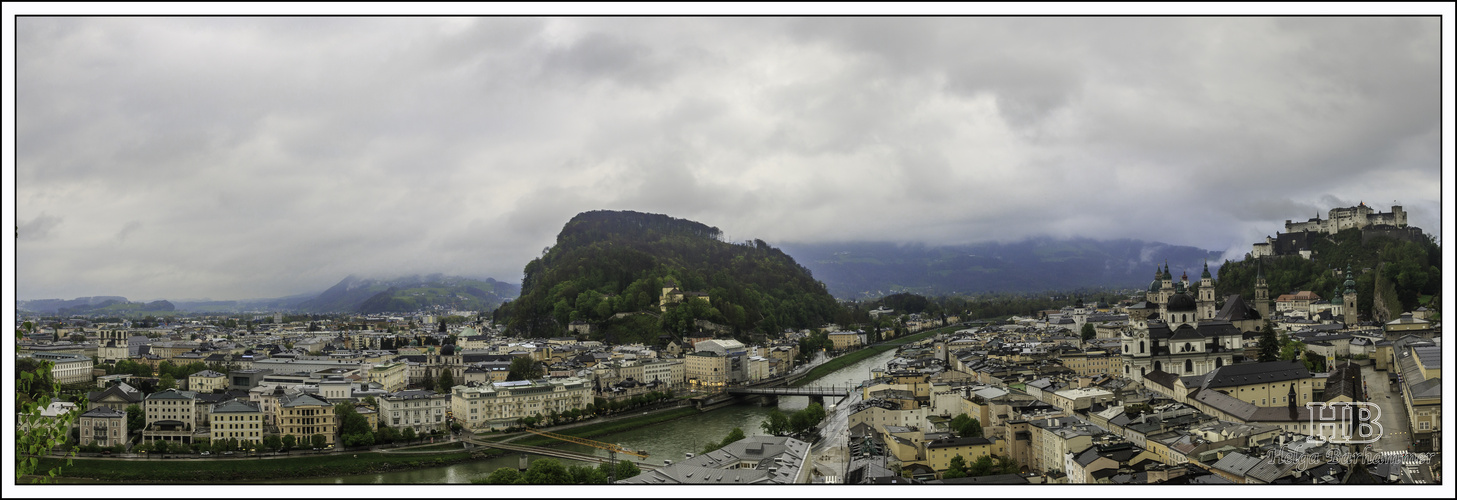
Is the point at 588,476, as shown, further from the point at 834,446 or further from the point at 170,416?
the point at 170,416

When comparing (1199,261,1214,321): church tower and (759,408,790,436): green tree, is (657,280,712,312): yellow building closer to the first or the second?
(1199,261,1214,321): church tower

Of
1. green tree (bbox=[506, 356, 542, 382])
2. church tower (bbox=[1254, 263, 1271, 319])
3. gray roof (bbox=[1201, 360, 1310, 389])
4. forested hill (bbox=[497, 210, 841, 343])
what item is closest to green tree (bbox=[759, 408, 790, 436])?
gray roof (bbox=[1201, 360, 1310, 389])

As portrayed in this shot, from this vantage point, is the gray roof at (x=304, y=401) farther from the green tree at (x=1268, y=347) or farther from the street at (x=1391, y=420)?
the green tree at (x=1268, y=347)

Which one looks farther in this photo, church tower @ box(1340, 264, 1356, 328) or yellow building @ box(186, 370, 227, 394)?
church tower @ box(1340, 264, 1356, 328)

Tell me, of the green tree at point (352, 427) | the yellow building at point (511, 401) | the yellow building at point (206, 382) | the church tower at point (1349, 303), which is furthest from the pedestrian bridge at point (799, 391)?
the yellow building at point (206, 382)

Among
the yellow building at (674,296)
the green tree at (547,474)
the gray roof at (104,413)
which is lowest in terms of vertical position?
the green tree at (547,474)

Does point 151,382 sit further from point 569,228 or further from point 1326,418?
point 569,228

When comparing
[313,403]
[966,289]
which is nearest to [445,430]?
[313,403]
